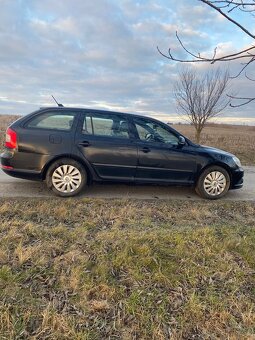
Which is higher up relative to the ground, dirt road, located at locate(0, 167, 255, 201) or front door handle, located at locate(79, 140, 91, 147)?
front door handle, located at locate(79, 140, 91, 147)

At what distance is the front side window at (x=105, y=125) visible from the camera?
5.96m

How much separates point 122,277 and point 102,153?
3093 millimetres

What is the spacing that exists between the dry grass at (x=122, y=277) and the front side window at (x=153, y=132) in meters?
1.93

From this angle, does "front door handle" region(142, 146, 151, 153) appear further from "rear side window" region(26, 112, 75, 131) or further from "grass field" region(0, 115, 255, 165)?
A: "grass field" region(0, 115, 255, 165)

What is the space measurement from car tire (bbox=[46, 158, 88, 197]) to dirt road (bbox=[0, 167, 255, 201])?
0.24m

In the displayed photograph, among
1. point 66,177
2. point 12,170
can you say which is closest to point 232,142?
point 66,177

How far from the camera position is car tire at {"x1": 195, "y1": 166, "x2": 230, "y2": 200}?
6469mm

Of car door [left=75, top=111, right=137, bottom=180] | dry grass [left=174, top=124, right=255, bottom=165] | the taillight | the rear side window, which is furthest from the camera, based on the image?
dry grass [left=174, top=124, right=255, bottom=165]

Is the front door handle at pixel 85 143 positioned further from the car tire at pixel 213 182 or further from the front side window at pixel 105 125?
the car tire at pixel 213 182

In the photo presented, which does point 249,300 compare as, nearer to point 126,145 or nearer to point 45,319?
point 45,319

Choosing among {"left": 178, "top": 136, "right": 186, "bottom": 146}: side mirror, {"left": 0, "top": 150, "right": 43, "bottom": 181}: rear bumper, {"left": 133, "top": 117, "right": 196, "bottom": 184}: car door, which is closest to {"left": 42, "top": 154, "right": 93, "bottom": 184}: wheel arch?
{"left": 0, "top": 150, "right": 43, "bottom": 181}: rear bumper

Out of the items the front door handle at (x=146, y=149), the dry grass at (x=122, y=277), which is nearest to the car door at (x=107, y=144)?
the front door handle at (x=146, y=149)

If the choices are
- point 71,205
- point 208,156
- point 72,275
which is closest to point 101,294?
point 72,275

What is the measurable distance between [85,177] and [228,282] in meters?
3.36
